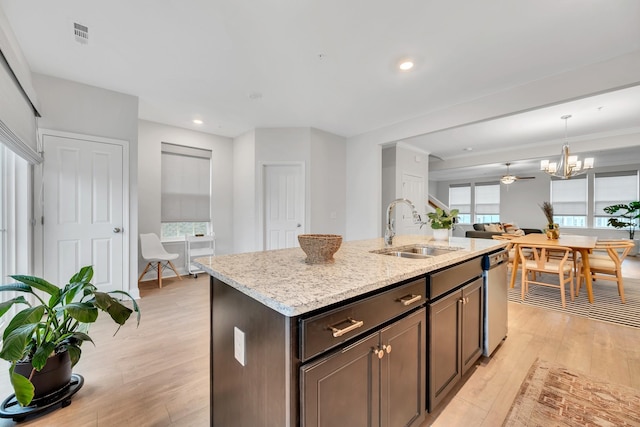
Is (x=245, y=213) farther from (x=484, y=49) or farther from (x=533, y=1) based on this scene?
(x=533, y=1)

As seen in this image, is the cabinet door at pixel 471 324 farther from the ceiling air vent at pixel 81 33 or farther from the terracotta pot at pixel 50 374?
the ceiling air vent at pixel 81 33

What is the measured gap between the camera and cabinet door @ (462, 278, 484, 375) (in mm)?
1741

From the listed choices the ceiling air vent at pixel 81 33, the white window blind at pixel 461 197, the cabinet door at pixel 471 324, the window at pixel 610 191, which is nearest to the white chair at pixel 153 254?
the ceiling air vent at pixel 81 33

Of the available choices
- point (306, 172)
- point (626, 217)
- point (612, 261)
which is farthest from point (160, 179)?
point (626, 217)

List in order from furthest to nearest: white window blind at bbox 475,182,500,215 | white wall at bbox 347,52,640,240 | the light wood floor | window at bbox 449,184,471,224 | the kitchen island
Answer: window at bbox 449,184,471,224, white window blind at bbox 475,182,500,215, white wall at bbox 347,52,640,240, the light wood floor, the kitchen island

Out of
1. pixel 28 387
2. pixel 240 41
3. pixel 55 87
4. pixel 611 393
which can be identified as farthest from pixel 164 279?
pixel 611 393

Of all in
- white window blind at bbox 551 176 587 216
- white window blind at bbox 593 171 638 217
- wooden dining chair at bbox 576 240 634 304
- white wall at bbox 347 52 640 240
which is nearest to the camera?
white wall at bbox 347 52 640 240

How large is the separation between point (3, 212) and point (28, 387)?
7.14 ft

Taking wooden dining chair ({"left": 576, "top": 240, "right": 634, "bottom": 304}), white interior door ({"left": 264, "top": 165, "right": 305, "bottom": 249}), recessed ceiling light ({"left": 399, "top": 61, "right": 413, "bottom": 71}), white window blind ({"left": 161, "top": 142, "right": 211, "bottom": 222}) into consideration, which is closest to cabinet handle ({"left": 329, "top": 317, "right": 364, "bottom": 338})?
recessed ceiling light ({"left": 399, "top": 61, "right": 413, "bottom": 71})

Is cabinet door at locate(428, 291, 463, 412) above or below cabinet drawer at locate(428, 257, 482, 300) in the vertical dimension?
below

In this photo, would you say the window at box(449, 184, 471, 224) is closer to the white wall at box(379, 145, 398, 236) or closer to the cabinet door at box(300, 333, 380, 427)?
the white wall at box(379, 145, 398, 236)

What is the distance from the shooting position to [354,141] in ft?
16.6

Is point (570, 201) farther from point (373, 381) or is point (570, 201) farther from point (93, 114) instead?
point (93, 114)

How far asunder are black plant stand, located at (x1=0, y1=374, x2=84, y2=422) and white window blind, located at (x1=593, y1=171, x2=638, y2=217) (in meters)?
11.2
